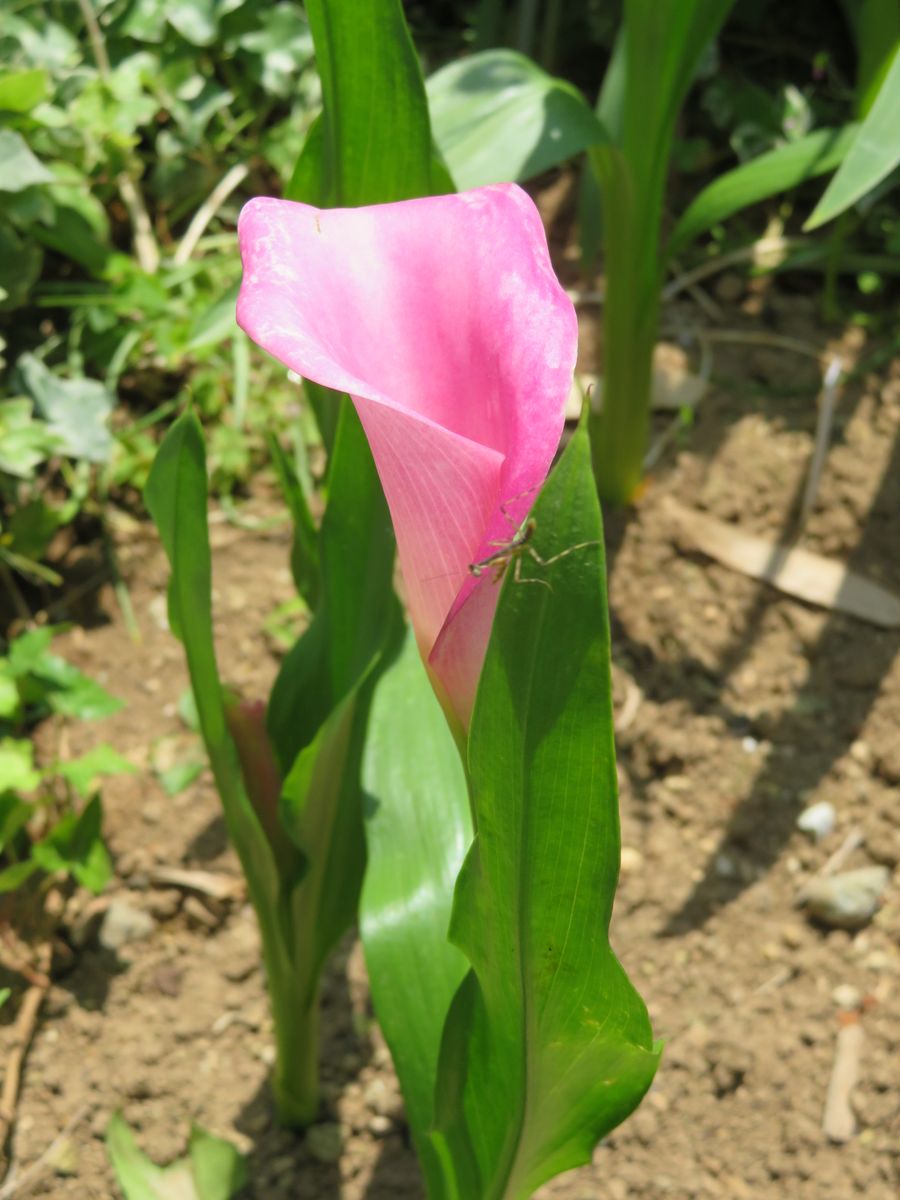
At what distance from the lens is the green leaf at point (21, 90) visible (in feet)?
3.89

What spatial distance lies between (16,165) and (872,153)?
2.75 ft

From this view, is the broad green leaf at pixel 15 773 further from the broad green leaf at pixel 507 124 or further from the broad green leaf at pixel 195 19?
the broad green leaf at pixel 195 19

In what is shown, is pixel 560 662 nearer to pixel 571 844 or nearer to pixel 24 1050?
pixel 571 844

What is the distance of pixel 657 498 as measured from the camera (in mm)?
1399

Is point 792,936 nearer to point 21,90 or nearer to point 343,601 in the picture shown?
point 343,601

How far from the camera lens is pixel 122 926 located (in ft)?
3.54

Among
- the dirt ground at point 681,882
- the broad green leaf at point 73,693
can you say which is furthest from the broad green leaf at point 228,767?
the broad green leaf at point 73,693

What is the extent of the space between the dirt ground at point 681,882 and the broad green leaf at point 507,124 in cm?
46

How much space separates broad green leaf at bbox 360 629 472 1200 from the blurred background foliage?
54cm

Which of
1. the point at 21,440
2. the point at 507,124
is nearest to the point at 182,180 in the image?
the point at 21,440

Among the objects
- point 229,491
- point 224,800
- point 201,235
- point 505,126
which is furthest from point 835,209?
point 201,235

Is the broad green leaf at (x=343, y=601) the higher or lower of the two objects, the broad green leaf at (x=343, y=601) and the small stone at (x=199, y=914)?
the higher

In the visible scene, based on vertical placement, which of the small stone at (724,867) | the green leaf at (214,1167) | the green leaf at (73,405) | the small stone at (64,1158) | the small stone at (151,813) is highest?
the green leaf at (73,405)

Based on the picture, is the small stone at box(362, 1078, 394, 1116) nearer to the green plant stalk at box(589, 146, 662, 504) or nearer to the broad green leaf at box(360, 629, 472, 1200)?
the broad green leaf at box(360, 629, 472, 1200)
